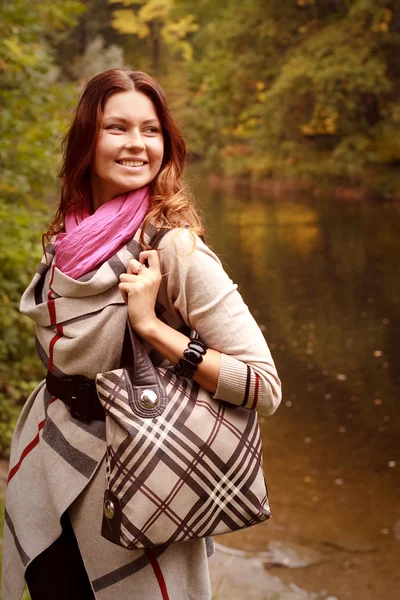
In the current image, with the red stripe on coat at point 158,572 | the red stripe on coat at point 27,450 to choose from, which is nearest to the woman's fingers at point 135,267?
the red stripe on coat at point 27,450

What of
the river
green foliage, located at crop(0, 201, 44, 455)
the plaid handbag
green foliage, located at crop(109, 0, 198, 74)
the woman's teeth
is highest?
green foliage, located at crop(109, 0, 198, 74)

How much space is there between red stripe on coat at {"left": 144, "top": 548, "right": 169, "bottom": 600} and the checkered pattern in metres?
0.11

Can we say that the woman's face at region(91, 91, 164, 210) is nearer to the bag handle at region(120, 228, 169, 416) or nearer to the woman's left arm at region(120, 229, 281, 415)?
the woman's left arm at region(120, 229, 281, 415)

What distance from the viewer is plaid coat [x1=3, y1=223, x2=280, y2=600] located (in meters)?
1.47

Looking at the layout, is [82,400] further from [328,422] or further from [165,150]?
[328,422]

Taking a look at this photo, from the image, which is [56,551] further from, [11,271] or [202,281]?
[11,271]

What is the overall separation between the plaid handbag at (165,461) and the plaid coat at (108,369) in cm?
8

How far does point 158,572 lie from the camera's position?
1.51 m

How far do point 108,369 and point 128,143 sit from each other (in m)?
0.50

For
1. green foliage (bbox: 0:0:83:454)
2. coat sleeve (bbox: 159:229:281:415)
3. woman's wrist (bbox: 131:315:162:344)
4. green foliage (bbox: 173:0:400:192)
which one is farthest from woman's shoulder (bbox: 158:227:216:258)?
green foliage (bbox: 173:0:400:192)

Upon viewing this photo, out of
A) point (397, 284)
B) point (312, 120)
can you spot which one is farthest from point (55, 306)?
point (312, 120)

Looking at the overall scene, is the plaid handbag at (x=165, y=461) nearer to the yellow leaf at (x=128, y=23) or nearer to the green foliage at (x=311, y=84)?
the green foliage at (x=311, y=84)

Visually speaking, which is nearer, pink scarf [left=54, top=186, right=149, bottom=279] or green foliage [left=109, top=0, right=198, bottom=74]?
pink scarf [left=54, top=186, right=149, bottom=279]

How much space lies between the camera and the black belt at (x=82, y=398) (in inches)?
60.4
